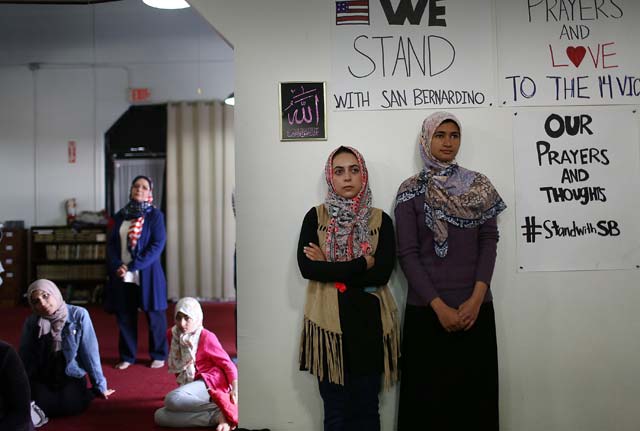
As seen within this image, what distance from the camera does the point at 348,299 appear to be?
7.00ft

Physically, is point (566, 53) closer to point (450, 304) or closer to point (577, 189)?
point (577, 189)

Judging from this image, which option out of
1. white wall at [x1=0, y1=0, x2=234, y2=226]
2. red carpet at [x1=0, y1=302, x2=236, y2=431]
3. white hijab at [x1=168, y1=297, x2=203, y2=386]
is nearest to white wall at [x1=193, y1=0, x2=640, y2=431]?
white hijab at [x1=168, y1=297, x2=203, y2=386]

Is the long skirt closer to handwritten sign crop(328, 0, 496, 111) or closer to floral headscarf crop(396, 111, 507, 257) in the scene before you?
floral headscarf crop(396, 111, 507, 257)

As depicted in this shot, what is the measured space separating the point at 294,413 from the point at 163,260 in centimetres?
559

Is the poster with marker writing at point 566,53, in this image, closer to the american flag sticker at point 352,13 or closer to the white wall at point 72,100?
the american flag sticker at point 352,13

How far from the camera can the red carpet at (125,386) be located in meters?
2.94

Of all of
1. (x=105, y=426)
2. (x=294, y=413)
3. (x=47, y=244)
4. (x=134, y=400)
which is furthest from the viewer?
(x=47, y=244)

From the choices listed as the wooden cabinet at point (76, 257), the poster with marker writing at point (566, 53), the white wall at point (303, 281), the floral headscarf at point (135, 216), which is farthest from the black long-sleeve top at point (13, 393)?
the wooden cabinet at point (76, 257)

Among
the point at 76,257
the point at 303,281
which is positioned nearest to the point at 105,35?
the point at 76,257

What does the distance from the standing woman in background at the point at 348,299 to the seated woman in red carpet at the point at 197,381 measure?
83 cm

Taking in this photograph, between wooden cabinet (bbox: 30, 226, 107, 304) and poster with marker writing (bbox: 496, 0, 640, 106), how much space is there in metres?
6.21

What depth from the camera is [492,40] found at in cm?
237

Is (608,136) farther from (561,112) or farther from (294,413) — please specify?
(294,413)

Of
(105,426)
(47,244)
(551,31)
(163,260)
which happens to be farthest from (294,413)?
(47,244)
